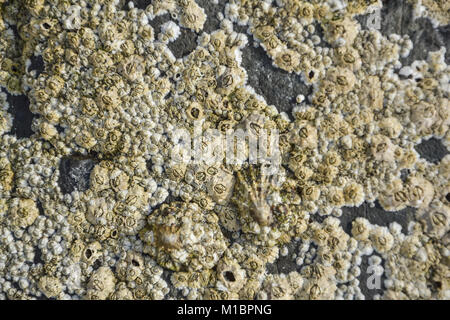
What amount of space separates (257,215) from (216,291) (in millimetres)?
452

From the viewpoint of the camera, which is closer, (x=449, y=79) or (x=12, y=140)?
(x=449, y=79)

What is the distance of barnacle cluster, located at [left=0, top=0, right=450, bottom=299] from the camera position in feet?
6.37

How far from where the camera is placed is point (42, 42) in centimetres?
210

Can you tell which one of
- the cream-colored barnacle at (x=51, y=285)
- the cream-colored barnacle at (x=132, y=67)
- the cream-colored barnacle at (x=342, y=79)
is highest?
the cream-colored barnacle at (x=132, y=67)

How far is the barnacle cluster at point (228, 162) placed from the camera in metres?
1.94

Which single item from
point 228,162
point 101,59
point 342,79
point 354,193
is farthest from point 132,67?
point 354,193

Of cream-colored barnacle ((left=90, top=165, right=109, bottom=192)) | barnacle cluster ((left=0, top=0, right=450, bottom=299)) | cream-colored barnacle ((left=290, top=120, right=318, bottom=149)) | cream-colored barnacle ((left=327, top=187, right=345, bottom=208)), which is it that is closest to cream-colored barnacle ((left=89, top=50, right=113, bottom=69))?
barnacle cluster ((left=0, top=0, right=450, bottom=299))

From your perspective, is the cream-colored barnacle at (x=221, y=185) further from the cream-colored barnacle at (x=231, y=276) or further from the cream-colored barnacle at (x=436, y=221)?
the cream-colored barnacle at (x=436, y=221)

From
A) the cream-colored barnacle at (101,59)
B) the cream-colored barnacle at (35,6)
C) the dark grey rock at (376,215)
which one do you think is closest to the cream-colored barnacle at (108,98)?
the cream-colored barnacle at (101,59)

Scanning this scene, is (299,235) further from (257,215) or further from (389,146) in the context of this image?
(389,146)

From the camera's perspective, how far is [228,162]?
2008 mm

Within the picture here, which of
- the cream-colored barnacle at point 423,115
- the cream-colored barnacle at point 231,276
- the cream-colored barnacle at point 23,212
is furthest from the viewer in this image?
the cream-colored barnacle at point 23,212

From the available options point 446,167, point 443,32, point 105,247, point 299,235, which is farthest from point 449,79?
point 105,247

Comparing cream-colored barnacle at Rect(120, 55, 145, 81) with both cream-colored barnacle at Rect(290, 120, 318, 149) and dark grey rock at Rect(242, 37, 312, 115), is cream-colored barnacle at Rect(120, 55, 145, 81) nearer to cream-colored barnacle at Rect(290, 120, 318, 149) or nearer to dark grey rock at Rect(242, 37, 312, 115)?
dark grey rock at Rect(242, 37, 312, 115)
